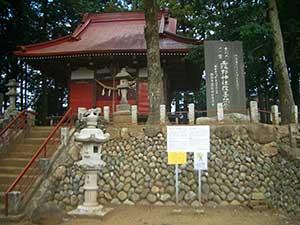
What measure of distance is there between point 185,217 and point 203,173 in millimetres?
2027

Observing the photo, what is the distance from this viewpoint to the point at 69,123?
13719 mm

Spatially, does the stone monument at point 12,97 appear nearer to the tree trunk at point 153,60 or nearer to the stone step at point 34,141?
the stone step at point 34,141

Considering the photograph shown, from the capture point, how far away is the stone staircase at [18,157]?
10633mm

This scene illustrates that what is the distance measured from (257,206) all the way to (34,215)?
5955 mm

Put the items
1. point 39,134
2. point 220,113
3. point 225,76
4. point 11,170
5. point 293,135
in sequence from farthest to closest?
point 39,134 < point 225,76 < point 220,113 < point 293,135 < point 11,170

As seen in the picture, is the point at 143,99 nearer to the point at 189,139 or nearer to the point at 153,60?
the point at 153,60

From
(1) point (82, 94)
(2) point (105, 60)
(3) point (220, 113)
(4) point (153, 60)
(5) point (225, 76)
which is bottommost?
(3) point (220, 113)

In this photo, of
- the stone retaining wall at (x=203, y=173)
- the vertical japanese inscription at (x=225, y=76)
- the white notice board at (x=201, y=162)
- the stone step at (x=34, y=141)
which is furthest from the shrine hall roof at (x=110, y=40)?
the white notice board at (x=201, y=162)

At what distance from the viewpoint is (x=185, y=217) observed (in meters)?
8.87

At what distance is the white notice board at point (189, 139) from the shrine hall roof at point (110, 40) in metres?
5.93

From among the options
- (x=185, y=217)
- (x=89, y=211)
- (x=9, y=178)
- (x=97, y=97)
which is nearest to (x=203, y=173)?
(x=185, y=217)

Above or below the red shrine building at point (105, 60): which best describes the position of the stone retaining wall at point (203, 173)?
below

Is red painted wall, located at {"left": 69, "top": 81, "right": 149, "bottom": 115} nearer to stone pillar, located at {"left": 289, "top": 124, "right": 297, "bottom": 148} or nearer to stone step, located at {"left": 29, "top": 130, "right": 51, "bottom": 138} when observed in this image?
stone step, located at {"left": 29, "top": 130, "right": 51, "bottom": 138}

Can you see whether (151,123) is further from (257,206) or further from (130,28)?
(130,28)
